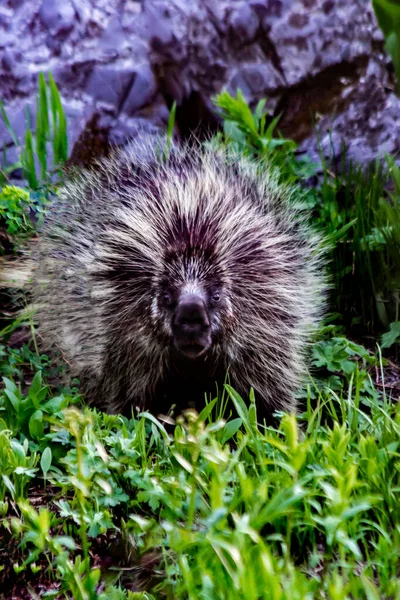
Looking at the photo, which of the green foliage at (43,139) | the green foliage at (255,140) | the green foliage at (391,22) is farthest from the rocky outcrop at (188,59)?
the green foliage at (391,22)

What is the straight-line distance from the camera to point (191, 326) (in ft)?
11.9

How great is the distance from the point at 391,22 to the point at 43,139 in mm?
3759

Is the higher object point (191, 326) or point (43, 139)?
point (43, 139)

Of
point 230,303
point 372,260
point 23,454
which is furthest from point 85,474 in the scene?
point 372,260

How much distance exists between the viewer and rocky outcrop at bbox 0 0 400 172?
18.9ft

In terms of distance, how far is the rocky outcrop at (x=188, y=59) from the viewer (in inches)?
227

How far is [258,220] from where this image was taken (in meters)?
4.27

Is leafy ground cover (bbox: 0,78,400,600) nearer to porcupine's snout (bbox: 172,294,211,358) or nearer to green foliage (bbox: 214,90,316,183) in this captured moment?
porcupine's snout (bbox: 172,294,211,358)

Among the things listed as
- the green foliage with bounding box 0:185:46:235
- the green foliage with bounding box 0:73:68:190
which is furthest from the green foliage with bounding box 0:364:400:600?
the green foliage with bounding box 0:73:68:190

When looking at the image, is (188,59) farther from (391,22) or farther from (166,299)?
(391,22)

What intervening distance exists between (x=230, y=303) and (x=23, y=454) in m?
1.38

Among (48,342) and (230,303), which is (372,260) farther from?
(48,342)

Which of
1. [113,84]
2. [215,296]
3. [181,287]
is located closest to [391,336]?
[215,296]

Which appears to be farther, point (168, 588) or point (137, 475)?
point (137, 475)
